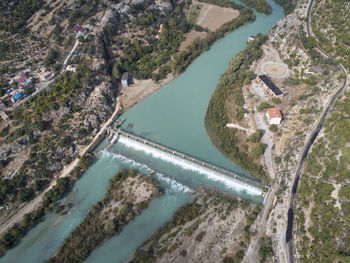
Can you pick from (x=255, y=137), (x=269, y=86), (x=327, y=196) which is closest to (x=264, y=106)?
(x=269, y=86)

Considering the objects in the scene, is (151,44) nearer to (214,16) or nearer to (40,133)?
(214,16)

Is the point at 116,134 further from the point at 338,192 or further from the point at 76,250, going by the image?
the point at 338,192

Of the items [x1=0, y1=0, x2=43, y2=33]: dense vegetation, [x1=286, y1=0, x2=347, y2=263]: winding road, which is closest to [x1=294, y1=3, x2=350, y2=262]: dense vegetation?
[x1=286, y1=0, x2=347, y2=263]: winding road

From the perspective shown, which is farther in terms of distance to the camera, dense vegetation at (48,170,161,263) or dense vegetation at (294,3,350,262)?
dense vegetation at (48,170,161,263)

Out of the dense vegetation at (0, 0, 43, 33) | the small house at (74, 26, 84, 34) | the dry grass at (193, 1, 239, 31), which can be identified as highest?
the dense vegetation at (0, 0, 43, 33)

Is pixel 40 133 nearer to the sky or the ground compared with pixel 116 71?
nearer to the ground

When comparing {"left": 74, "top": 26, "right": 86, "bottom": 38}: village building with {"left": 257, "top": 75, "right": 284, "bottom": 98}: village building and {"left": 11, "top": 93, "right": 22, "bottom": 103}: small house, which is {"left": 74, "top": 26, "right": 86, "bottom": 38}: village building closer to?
{"left": 11, "top": 93, "right": 22, "bottom": 103}: small house
